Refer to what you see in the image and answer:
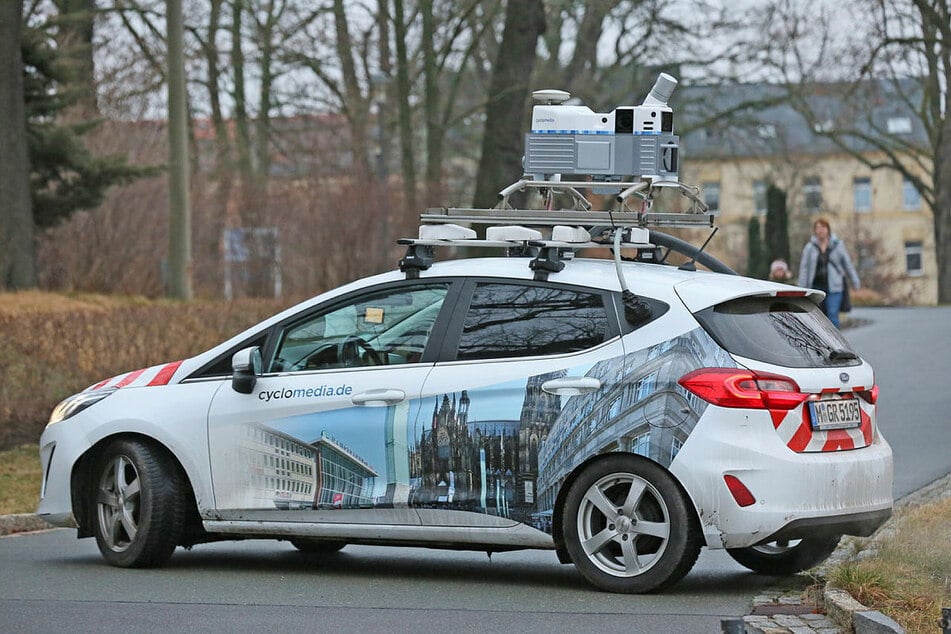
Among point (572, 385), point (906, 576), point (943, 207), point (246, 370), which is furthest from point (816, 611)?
point (943, 207)

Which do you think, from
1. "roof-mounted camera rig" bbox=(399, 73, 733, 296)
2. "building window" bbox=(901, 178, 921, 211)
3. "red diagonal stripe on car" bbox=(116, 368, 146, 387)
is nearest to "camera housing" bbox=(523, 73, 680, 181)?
"roof-mounted camera rig" bbox=(399, 73, 733, 296)

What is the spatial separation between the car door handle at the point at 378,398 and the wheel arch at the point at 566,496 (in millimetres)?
914

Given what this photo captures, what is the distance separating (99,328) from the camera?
671 inches

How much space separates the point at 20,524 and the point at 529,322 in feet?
15.9

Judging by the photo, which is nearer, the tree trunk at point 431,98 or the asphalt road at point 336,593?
the asphalt road at point 336,593

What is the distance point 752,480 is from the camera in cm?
731

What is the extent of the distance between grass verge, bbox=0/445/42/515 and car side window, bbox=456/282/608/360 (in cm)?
480

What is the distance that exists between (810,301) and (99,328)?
10.4m

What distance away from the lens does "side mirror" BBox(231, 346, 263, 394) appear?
27.7 feet

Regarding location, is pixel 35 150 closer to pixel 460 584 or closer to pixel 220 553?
pixel 220 553

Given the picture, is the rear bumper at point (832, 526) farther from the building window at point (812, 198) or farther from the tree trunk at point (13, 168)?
the building window at point (812, 198)

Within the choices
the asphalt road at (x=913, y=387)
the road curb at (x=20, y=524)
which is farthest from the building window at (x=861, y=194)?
the road curb at (x=20, y=524)

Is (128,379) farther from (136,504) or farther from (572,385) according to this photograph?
(572,385)

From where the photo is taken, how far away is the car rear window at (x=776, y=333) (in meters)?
7.57
